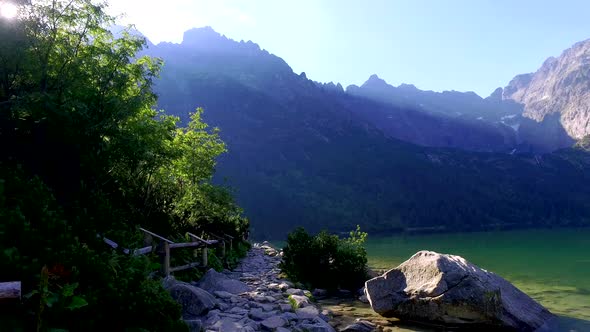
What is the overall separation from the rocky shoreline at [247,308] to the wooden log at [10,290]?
3.35 m

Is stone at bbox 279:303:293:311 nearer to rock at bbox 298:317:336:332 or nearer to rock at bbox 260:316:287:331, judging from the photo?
rock at bbox 298:317:336:332

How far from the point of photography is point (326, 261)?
59.1ft

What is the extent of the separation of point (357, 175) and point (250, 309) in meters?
138

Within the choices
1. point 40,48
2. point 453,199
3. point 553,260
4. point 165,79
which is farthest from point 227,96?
point 40,48

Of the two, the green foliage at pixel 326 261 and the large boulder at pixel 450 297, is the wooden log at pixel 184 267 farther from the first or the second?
the large boulder at pixel 450 297

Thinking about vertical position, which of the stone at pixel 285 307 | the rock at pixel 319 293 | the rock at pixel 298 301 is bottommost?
the rock at pixel 319 293

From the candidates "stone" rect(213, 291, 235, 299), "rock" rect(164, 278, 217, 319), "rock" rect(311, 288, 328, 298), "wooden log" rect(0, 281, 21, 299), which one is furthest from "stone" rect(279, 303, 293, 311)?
"wooden log" rect(0, 281, 21, 299)

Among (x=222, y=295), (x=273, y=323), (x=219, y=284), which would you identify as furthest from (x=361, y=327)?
(x=219, y=284)

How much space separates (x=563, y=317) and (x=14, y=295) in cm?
1447

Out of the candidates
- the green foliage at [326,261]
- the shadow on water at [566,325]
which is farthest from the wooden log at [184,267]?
the shadow on water at [566,325]

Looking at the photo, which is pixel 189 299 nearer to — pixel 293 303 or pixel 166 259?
pixel 166 259

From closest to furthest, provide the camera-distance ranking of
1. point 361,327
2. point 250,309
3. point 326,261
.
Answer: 1. point 250,309
2. point 361,327
3. point 326,261

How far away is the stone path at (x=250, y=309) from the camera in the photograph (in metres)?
8.99

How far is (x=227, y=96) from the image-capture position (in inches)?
7195
